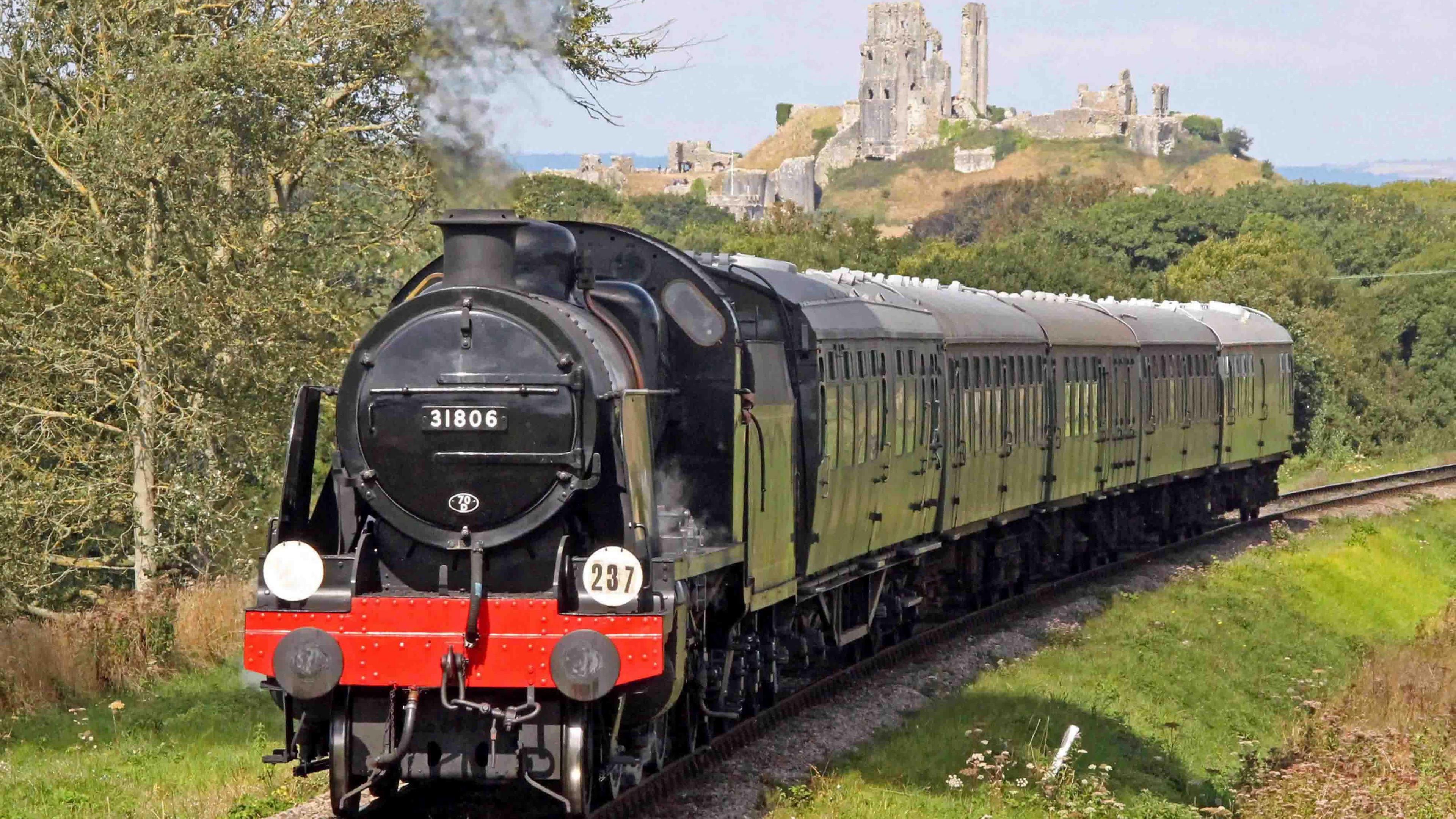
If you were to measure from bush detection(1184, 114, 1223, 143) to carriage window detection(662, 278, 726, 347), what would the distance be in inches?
7027

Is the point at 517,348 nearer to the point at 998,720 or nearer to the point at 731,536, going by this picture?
the point at 731,536

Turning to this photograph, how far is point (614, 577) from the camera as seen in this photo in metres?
9.26

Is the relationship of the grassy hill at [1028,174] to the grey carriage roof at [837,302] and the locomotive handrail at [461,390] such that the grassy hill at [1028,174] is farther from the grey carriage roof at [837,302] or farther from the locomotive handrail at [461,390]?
the locomotive handrail at [461,390]

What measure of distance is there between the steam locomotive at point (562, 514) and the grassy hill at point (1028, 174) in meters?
141

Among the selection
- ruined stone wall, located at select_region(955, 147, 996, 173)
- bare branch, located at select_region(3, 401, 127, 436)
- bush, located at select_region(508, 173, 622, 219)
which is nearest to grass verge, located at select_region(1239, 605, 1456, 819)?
bush, located at select_region(508, 173, 622, 219)

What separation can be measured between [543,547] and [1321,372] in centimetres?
4544

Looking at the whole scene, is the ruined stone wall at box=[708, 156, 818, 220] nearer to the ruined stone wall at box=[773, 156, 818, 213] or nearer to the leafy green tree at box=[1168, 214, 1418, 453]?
the ruined stone wall at box=[773, 156, 818, 213]

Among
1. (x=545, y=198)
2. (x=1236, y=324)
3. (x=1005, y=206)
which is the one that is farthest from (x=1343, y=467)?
(x=1005, y=206)

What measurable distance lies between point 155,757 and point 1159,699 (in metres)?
8.44

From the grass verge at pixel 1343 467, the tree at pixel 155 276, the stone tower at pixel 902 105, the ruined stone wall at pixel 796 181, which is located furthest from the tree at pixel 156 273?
the stone tower at pixel 902 105

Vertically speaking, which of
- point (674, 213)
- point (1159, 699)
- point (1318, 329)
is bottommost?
point (1159, 699)

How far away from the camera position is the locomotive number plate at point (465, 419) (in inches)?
375

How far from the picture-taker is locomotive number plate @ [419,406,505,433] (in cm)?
953

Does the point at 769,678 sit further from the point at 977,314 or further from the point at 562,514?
the point at 977,314
